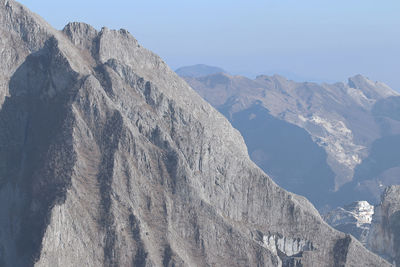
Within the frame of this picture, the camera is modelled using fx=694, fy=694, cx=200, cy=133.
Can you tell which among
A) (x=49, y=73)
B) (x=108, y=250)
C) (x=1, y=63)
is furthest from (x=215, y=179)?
(x=1, y=63)

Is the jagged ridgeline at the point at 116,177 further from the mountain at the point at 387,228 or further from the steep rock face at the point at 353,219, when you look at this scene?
the steep rock face at the point at 353,219

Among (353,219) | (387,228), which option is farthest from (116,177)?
(353,219)

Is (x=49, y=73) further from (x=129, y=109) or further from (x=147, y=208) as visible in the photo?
(x=147, y=208)

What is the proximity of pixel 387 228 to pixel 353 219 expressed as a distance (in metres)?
44.4

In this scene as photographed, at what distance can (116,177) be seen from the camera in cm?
10388

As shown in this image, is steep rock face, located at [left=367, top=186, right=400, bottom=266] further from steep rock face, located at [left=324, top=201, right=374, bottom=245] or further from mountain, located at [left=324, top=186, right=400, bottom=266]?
steep rock face, located at [left=324, top=201, right=374, bottom=245]

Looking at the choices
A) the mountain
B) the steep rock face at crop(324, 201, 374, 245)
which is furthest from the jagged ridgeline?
the steep rock face at crop(324, 201, 374, 245)

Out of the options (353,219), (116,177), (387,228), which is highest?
(353,219)

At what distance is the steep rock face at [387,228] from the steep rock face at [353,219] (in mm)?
24372

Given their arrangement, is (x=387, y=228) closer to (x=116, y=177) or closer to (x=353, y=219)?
(x=353, y=219)

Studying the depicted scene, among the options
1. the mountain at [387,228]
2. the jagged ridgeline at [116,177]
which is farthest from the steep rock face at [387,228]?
the jagged ridgeline at [116,177]

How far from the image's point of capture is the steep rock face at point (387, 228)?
129625 mm

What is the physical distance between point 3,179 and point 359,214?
3968 inches

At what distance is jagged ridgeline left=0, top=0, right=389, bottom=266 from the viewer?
100 meters
